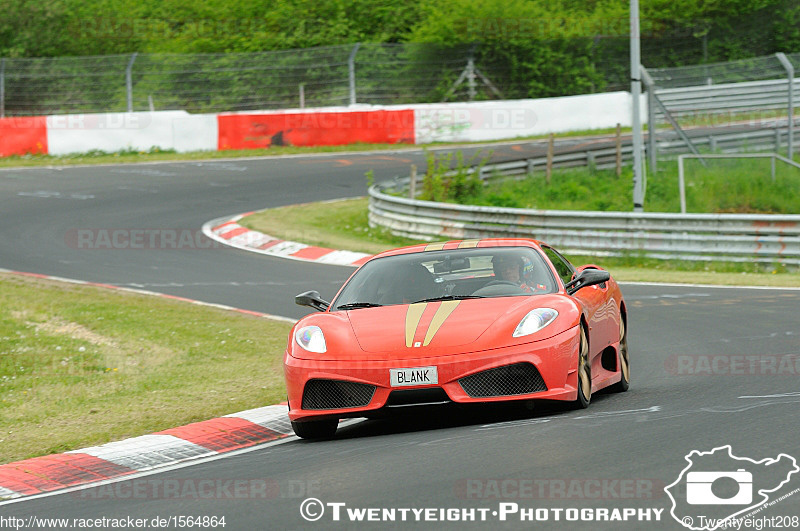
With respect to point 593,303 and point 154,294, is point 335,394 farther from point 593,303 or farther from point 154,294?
point 154,294

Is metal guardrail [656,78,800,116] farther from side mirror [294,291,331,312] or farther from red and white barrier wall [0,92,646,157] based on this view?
side mirror [294,291,331,312]

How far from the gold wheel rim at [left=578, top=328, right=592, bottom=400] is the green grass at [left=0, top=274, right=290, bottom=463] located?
8.45 ft

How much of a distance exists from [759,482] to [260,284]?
12171mm

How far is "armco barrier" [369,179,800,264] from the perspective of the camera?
1803 centimetres

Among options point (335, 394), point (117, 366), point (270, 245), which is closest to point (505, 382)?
point (335, 394)

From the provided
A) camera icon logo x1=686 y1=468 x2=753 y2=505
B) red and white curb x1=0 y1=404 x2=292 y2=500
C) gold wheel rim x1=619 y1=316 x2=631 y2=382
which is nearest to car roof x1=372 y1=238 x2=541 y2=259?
gold wheel rim x1=619 y1=316 x2=631 y2=382

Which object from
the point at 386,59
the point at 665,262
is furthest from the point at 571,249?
the point at 386,59

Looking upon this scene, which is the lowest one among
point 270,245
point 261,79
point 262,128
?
point 270,245

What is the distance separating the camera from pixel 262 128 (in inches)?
1361

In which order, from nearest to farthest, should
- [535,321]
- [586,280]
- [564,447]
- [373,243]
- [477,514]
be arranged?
1. [477,514]
2. [564,447]
3. [535,321]
4. [586,280]
5. [373,243]

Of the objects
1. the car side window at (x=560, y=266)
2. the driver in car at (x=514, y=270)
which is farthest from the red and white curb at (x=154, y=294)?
the driver in car at (x=514, y=270)

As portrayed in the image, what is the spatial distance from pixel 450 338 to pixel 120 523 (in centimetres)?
253

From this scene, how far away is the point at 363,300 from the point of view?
835cm

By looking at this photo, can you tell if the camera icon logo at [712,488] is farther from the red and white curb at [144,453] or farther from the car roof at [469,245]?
the car roof at [469,245]
